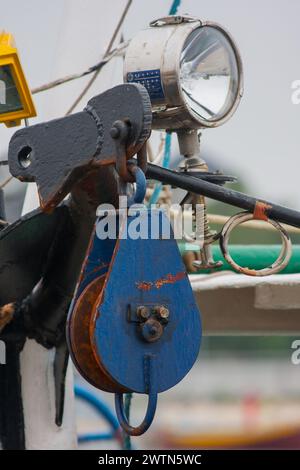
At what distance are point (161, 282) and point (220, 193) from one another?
16.3 inches

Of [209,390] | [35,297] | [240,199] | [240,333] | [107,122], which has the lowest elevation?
[209,390]

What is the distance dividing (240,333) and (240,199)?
220cm

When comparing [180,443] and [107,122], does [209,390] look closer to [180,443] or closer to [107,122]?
[180,443]

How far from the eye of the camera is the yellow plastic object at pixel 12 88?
3438 mm

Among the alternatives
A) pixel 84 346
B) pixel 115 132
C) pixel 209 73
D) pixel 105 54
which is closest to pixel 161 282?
pixel 84 346

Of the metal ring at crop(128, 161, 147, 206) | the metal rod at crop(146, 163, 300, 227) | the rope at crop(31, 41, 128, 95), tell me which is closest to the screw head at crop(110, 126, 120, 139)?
the metal ring at crop(128, 161, 147, 206)

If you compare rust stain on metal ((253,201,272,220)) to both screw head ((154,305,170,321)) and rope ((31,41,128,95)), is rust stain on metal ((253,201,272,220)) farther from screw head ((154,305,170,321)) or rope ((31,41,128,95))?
rope ((31,41,128,95))

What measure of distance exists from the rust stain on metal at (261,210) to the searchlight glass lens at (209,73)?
323 millimetres

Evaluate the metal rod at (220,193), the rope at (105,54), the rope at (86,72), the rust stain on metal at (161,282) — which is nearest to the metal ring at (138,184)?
the rust stain on metal at (161,282)

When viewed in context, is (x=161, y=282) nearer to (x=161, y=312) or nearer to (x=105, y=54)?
(x=161, y=312)

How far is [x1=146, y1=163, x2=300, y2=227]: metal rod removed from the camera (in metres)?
3.27

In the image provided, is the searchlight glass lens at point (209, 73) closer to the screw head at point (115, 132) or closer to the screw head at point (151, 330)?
the screw head at point (115, 132)

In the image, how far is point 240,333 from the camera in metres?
5.43
